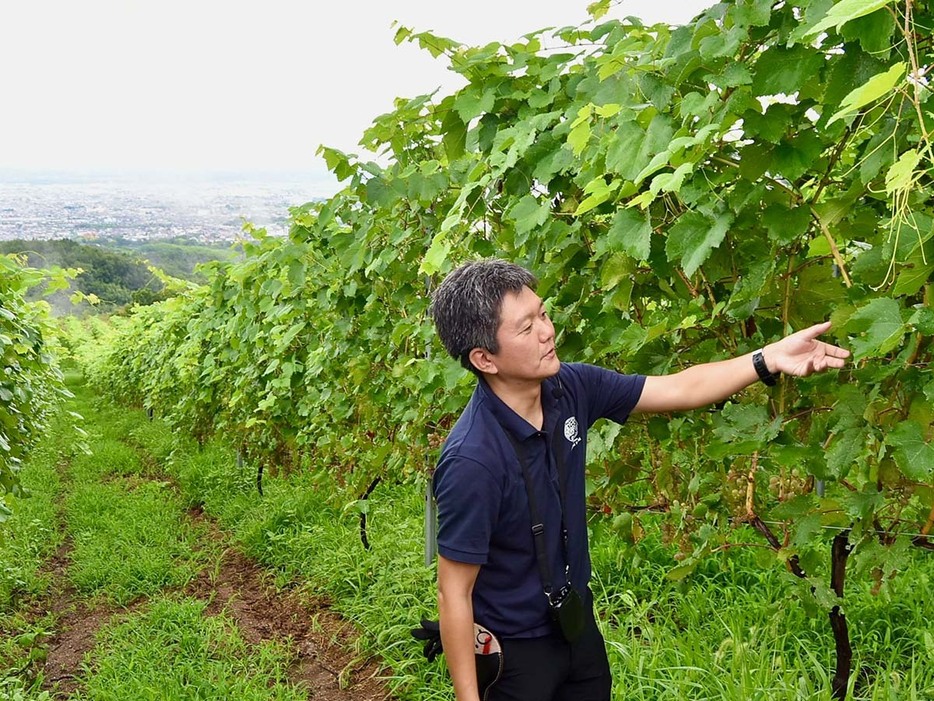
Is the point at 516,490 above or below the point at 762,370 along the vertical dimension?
below

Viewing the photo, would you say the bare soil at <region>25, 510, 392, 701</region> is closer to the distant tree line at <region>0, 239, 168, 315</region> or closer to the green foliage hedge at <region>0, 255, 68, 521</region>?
the green foliage hedge at <region>0, 255, 68, 521</region>

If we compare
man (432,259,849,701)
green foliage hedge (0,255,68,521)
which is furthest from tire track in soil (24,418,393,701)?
man (432,259,849,701)

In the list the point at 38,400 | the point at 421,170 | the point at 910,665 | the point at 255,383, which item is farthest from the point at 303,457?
the point at 910,665

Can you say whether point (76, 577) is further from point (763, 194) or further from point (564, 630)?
point (763, 194)

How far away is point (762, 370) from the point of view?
194 centimetres

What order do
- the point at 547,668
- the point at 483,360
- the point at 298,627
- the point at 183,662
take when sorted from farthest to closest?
1. the point at 298,627
2. the point at 183,662
3. the point at 547,668
4. the point at 483,360

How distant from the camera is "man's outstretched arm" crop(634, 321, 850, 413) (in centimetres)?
181

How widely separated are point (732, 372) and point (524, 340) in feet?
1.61

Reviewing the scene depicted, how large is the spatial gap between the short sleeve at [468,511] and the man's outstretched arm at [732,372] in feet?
1.68

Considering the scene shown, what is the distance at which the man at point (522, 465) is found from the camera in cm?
194

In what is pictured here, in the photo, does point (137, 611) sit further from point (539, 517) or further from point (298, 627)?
point (539, 517)

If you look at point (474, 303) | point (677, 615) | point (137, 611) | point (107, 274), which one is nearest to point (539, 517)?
point (474, 303)

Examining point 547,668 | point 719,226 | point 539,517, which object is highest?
point 719,226

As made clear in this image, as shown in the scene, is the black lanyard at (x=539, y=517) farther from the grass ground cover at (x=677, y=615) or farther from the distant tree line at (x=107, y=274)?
the distant tree line at (x=107, y=274)
